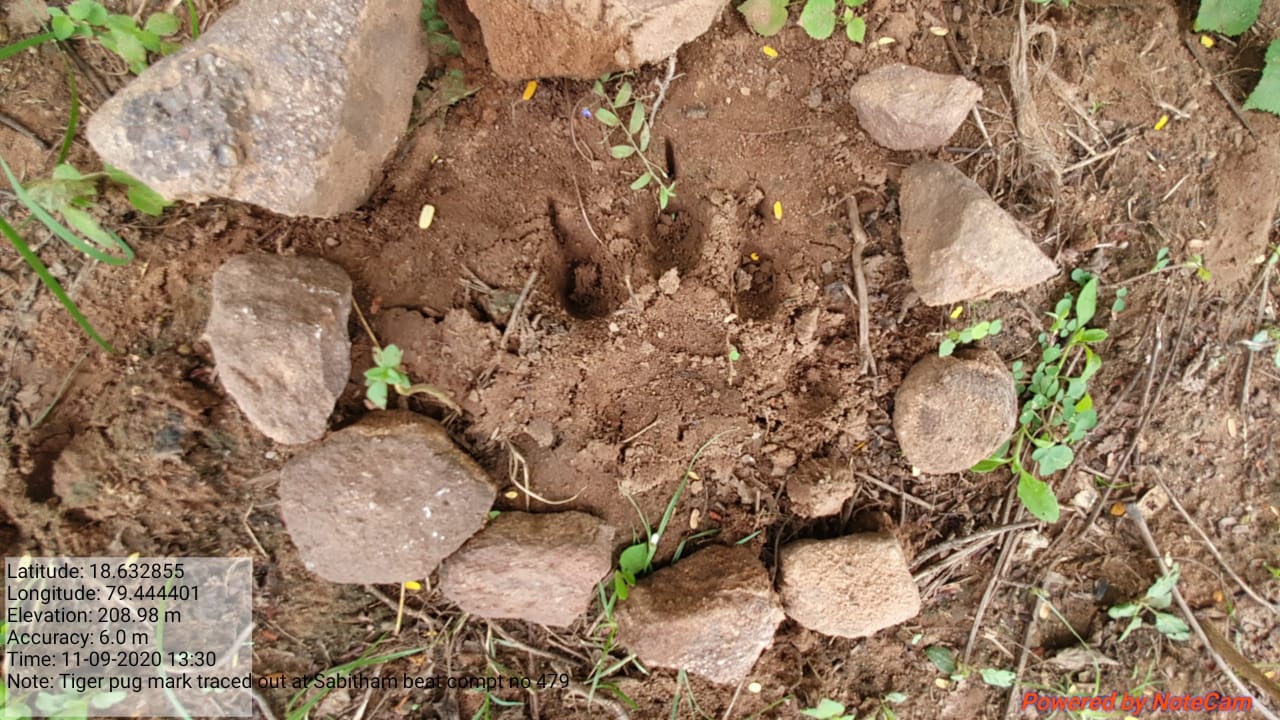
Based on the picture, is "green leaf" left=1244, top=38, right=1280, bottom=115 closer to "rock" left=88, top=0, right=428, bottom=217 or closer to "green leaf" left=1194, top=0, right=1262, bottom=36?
"green leaf" left=1194, top=0, right=1262, bottom=36

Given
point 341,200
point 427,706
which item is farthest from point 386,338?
point 427,706

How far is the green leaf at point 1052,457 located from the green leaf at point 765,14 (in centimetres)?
155

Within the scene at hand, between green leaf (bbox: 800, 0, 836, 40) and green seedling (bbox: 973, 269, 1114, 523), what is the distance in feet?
3.63

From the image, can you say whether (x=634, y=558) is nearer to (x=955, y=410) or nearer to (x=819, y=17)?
(x=955, y=410)

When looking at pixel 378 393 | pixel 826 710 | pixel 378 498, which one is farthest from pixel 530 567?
pixel 826 710

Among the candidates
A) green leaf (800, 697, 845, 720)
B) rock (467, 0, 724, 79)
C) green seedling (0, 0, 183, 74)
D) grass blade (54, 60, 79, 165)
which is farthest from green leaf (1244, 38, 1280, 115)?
grass blade (54, 60, 79, 165)

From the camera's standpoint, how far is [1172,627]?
2389 mm

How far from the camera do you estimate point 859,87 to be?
2041 millimetres

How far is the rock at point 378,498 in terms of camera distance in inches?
74.4

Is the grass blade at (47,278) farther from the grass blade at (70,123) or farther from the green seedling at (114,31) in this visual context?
the green seedling at (114,31)

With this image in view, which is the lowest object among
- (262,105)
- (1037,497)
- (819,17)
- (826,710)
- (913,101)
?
(826,710)

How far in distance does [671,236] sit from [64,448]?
6.11 ft

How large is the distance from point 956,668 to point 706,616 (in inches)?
37.8

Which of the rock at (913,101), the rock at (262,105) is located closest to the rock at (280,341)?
the rock at (262,105)
